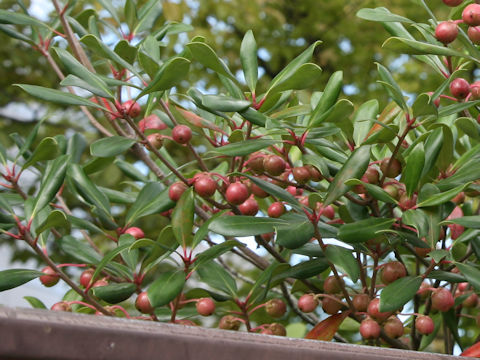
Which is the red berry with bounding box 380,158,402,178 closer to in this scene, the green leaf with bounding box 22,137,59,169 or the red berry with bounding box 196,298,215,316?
the red berry with bounding box 196,298,215,316

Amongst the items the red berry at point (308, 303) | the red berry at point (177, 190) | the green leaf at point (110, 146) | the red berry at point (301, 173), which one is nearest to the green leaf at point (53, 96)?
the green leaf at point (110, 146)

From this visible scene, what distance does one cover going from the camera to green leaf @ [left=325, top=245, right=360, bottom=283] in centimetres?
80

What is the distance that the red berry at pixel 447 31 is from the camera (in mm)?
855

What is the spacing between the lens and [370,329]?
83 centimetres

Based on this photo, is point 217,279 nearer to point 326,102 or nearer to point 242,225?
point 242,225

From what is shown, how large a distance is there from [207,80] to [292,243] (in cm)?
377

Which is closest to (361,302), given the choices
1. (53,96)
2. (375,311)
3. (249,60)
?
(375,311)

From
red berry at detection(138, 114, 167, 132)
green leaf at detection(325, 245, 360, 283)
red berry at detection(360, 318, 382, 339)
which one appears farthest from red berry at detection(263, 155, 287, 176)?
red berry at detection(138, 114, 167, 132)

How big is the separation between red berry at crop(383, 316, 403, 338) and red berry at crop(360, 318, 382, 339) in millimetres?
43

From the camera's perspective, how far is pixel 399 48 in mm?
851

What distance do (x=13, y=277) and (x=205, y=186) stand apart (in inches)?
10.9

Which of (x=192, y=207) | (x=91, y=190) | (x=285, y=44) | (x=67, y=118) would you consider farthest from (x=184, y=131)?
(x=285, y=44)

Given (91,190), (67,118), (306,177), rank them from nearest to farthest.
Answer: (306,177) < (91,190) < (67,118)

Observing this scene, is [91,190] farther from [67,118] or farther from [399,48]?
[67,118]
